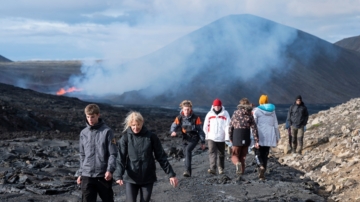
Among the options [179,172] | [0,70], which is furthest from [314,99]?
[179,172]

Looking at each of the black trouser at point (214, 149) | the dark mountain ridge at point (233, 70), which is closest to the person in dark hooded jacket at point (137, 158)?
the black trouser at point (214, 149)

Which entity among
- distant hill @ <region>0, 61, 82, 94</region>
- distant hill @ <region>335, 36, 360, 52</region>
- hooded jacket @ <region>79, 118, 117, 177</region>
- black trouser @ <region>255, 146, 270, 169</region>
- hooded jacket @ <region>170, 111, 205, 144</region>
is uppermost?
distant hill @ <region>335, 36, 360, 52</region>

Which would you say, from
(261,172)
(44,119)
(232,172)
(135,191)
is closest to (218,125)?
(261,172)

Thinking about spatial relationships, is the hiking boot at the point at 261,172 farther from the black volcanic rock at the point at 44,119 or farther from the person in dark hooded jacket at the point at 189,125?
the black volcanic rock at the point at 44,119

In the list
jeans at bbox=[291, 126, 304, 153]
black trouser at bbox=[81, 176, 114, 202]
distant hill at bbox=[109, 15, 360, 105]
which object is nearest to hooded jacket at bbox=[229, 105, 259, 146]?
black trouser at bbox=[81, 176, 114, 202]

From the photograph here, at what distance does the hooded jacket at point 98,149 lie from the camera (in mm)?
6574

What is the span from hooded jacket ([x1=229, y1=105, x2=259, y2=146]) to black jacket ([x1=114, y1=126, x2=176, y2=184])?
4062 mm

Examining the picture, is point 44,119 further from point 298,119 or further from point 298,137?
point 298,119

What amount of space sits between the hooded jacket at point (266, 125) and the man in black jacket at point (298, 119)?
433 centimetres

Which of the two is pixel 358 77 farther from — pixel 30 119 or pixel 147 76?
pixel 30 119

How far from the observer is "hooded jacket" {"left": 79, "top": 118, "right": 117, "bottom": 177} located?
657cm

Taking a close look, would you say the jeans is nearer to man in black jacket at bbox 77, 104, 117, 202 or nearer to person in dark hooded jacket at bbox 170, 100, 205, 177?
person in dark hooded jacket at bbox 170, 100, 205, 177

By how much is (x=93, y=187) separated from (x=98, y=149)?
0.48m

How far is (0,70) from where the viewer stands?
3836 inches
